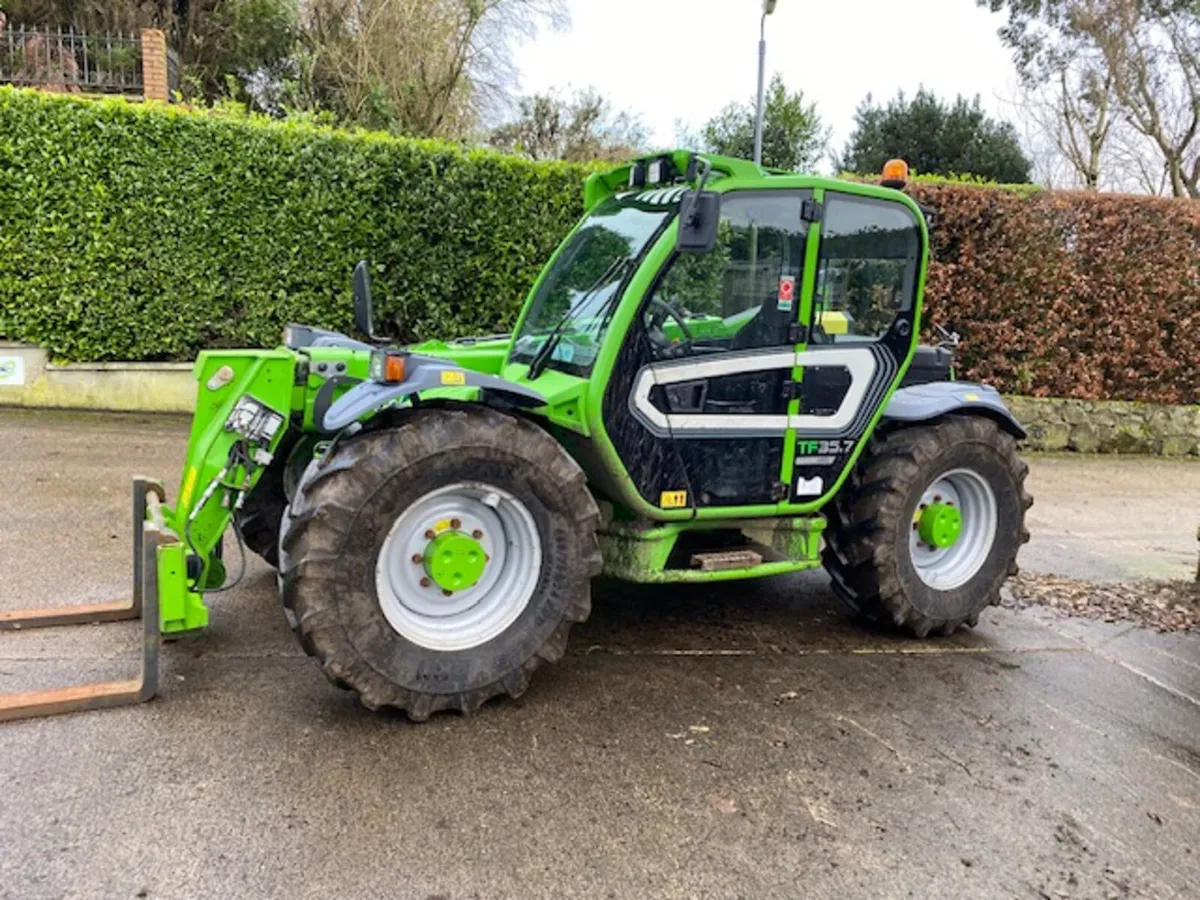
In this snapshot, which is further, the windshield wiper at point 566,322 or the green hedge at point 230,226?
the green hedge at point 230,226

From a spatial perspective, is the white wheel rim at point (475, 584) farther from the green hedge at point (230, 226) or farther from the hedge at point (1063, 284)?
the hedge at point (1063, 284)

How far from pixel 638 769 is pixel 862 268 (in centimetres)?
256

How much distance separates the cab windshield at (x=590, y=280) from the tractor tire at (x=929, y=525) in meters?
1.61

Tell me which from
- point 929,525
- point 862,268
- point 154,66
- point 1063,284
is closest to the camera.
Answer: point 862,268

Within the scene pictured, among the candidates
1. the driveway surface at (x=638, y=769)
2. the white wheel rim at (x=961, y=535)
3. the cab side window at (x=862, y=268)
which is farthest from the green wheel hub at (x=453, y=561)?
the white wheel rim at (x=961, y=535)

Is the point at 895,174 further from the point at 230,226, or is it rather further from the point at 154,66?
the point at 154,66

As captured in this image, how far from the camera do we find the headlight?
372cm

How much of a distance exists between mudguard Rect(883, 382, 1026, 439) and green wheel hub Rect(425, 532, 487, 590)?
2251 mm

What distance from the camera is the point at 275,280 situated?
9.27 meters

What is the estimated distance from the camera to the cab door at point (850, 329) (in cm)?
424

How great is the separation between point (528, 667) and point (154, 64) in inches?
505

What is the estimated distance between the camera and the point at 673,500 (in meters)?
4.02

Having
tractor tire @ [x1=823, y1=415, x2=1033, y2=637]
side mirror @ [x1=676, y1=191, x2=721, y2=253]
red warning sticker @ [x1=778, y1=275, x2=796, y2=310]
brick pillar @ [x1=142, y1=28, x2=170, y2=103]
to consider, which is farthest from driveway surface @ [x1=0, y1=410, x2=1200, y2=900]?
brick pillar @ [x1=142, y1=28, x2=170, y2=103]

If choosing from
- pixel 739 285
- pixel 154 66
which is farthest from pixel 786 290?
pixel 154 66
